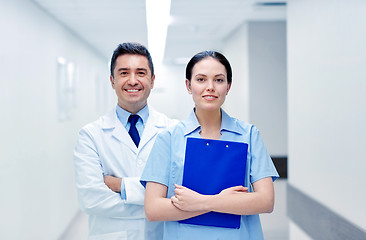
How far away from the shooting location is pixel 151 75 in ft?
5.60

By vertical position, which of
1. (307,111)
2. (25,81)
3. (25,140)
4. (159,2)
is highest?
(159,2)

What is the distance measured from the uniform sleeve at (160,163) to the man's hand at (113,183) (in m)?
0.25

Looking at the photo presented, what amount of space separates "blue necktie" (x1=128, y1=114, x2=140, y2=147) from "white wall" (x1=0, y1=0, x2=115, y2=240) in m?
1.43

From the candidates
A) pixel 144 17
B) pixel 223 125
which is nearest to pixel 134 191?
pixel 223 125

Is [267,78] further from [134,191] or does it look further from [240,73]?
[134,191]

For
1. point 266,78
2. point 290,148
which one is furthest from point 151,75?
point 266,78

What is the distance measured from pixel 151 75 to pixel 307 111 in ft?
6.29

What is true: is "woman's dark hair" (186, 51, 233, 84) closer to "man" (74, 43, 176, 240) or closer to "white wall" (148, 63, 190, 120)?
"man" (74, 43, 176, 240)

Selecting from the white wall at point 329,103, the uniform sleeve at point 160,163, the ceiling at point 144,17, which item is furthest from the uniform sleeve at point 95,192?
the ceiling at point 144,17

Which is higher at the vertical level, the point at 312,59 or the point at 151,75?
the point at 312,59

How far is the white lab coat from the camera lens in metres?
1.56

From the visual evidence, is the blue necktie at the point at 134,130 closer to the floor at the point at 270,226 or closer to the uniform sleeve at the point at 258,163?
the uniform sleeve at the point at 258,163

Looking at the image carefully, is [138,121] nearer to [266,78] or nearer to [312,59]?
[312,59]

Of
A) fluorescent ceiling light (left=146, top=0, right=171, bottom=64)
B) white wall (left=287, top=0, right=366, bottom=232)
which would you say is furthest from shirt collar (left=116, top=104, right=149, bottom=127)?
fluorescent ceiling light (left=146, top=0, right=171, bottom=64)
